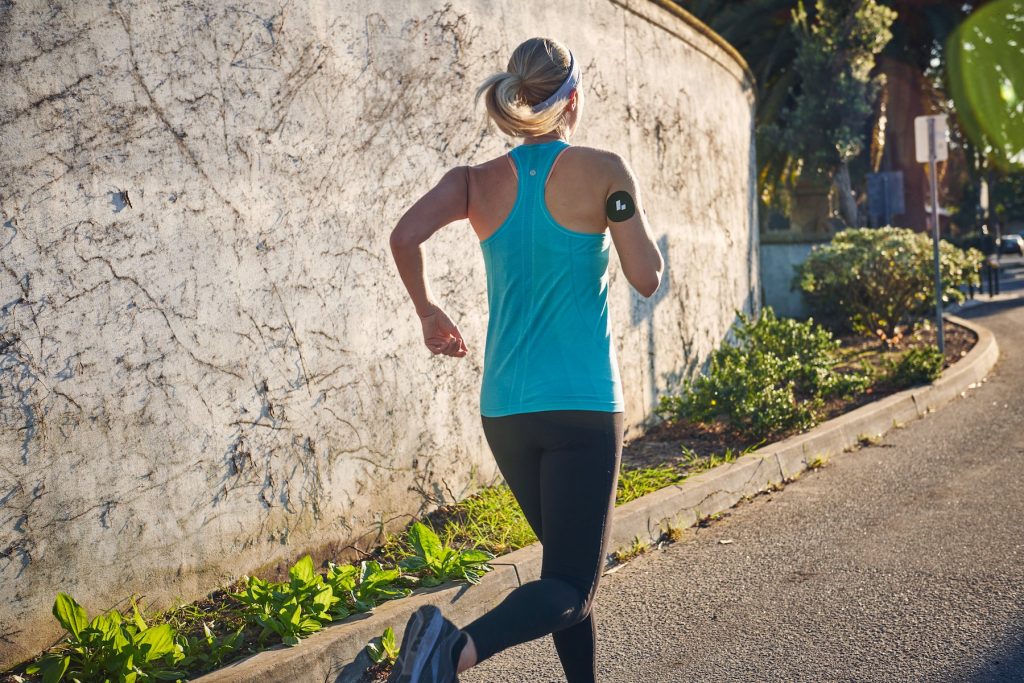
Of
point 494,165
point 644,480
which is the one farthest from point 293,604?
point 644,480

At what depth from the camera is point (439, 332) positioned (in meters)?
2.77

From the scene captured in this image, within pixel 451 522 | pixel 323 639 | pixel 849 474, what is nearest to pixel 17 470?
pixel 323 639

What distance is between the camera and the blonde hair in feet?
7.89

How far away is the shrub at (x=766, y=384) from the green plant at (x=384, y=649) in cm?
398

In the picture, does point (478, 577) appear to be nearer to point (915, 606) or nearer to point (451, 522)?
point (451, 522)

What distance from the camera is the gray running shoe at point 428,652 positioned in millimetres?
2191

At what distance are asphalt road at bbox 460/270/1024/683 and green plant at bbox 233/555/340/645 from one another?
23.0 inches

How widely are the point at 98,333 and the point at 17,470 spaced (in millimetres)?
554

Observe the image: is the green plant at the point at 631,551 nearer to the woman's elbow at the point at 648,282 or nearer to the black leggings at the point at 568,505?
→ the black leggings at the point at 568,505

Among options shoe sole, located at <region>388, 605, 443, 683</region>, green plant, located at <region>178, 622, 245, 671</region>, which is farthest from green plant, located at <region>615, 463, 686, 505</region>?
shoe sole, located at <region>388, 605, 443, 683</region>

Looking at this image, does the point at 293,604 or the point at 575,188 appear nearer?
the point at 575,188

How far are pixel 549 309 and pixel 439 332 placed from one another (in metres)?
→ 0.41

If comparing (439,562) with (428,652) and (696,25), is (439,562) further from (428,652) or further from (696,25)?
(696,25)

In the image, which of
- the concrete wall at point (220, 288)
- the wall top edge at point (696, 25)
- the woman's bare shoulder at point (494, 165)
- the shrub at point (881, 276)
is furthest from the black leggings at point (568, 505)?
the shrub at point (881, 276)
